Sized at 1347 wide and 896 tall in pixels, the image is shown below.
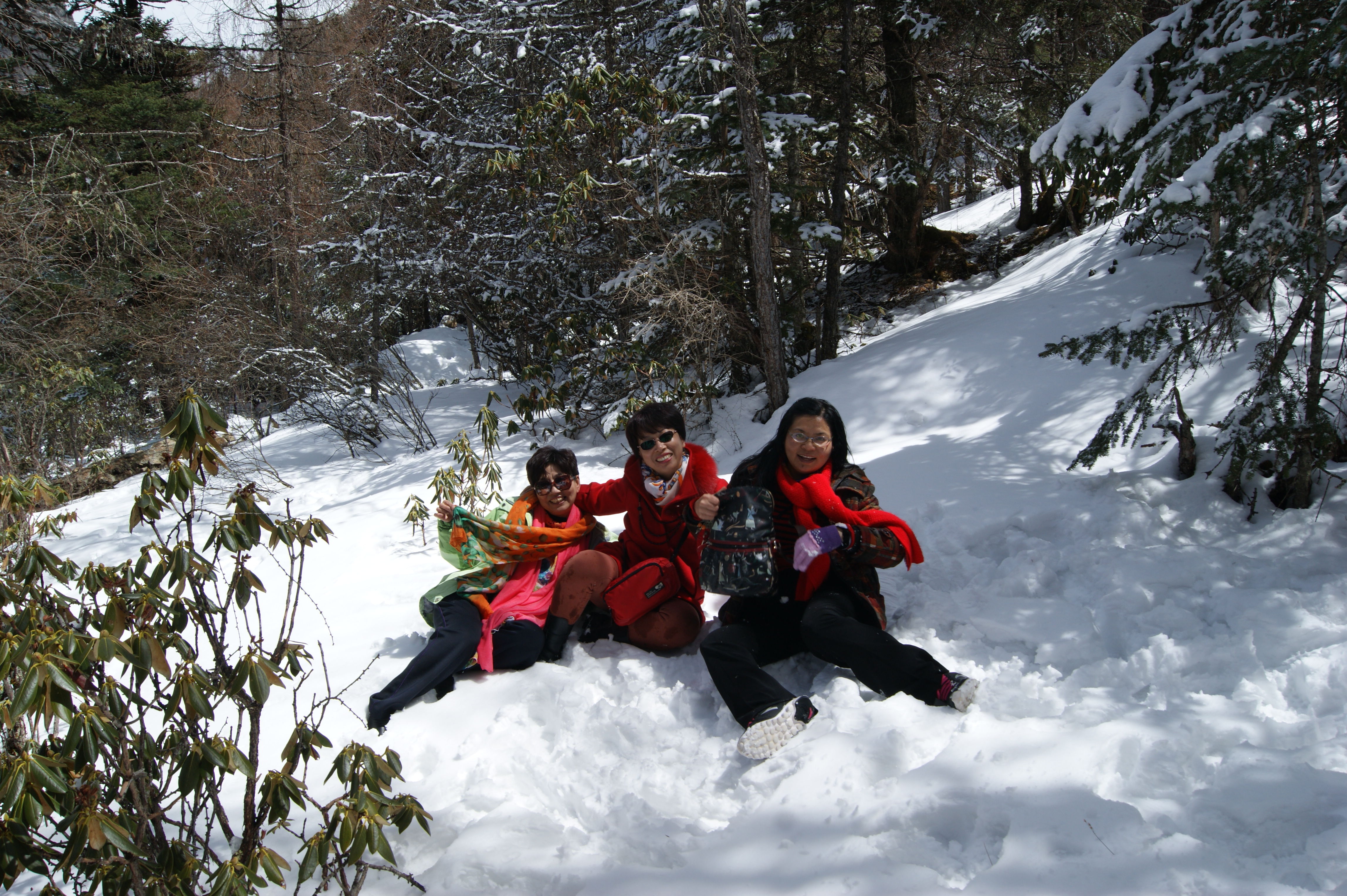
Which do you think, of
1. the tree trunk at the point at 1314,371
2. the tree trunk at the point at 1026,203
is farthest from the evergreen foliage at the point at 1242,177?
the tree trunk at the point at 1026,203

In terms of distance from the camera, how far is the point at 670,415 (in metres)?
3.28

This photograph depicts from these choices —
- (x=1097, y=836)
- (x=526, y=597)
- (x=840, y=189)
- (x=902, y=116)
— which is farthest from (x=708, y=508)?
(x=902, y=116)

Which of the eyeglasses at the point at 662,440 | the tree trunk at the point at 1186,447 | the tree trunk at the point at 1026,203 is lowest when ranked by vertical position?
the tree trunk at the point at 1186,447

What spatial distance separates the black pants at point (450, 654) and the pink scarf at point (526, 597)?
0.03m

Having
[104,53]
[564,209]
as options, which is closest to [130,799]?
[564,209]

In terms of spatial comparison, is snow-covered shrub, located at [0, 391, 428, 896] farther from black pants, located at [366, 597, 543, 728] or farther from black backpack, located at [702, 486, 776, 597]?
black backpack, located at [702, 486, 776, 597]

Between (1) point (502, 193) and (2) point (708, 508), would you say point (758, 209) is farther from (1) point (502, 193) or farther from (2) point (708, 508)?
(2) point (708, 508)

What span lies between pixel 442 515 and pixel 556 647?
887 millimetres

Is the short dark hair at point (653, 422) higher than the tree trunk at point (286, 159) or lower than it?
lower

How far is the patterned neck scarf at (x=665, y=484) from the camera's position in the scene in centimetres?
335

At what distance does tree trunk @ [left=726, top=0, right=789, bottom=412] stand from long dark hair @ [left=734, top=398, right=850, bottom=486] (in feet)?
13.3

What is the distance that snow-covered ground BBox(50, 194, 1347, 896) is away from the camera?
1.77m

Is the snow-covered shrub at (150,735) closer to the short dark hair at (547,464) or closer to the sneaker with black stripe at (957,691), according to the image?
the short dark hair at (547,464)

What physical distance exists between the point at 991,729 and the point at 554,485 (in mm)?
2202
